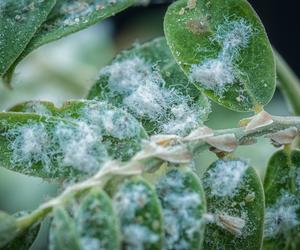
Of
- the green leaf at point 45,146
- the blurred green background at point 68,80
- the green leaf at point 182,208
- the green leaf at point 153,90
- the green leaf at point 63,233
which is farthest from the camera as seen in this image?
the blurred green background at point 68,80

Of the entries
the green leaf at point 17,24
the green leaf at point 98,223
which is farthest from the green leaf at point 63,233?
the green leaf at point 17,24

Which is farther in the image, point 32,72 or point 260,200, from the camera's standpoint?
point 32,72

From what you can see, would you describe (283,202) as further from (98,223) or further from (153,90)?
(98,223)

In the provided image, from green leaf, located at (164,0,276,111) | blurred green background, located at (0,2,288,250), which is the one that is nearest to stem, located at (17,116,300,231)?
green leaf, located at (164,0,276,111)

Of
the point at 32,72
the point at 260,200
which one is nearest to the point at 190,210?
the point at 260,200

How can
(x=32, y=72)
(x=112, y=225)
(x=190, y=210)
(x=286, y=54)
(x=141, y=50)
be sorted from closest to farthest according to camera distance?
1. (x=112, y=225)
2. (x=190, y=210)
3. (x=141, y=50)
4. (x=32, y=72)
5. (x=286, y=54)

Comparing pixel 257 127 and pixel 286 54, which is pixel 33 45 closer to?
pixel 257 127

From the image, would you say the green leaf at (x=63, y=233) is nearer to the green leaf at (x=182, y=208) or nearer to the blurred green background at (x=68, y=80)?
the green leaf at (x=182, y=208)
